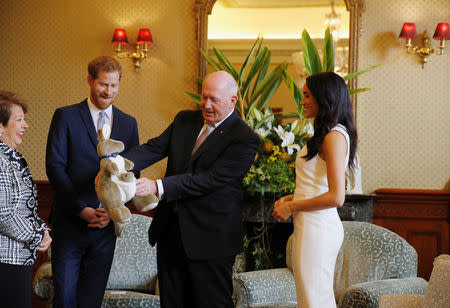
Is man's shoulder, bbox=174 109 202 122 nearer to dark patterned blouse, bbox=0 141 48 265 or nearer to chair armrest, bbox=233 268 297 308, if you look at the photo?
dark patterned blouse, bbox=0 141 48 265

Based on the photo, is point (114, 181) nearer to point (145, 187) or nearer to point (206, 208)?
point (145, 187)

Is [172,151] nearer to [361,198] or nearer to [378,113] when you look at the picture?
[361,198]

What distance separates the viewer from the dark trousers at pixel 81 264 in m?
2.63

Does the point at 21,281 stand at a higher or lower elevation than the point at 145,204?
lower

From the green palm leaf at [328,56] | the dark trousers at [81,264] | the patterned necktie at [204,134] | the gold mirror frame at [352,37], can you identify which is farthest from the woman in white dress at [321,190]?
the gold mirror frame at [352,37]

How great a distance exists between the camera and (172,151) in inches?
95.7

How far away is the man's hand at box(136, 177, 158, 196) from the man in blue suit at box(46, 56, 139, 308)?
0.51 metres

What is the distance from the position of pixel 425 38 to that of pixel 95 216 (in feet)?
12.0

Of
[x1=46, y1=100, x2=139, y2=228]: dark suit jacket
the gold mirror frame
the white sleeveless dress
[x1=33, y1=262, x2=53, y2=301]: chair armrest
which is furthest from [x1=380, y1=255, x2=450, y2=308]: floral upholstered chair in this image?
the gold mirror frame

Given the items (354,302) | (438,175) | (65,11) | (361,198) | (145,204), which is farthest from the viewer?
(65,11)

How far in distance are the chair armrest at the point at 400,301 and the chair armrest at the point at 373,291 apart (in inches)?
7.8

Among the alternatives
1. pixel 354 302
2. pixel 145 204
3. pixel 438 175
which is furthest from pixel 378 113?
pixel 145 204

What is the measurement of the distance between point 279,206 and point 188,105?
10.4 feet

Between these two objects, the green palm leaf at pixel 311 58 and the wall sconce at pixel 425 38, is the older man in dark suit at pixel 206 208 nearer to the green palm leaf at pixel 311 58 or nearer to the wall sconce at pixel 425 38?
the green palm leaf at pixel 311 58
